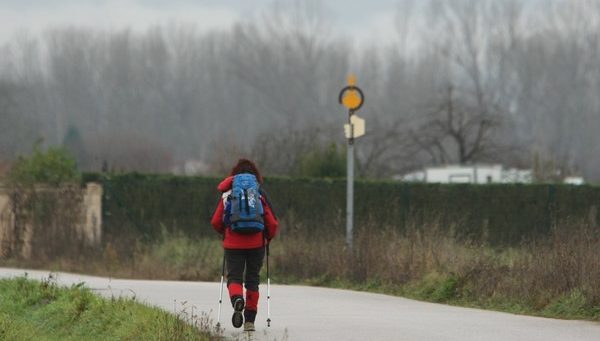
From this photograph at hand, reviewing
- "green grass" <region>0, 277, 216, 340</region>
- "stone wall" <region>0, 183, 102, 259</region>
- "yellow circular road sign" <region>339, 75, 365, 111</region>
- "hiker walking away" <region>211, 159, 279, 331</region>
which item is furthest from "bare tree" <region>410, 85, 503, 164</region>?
"hiker walking away" <region>211, 159, 279, 331</region>

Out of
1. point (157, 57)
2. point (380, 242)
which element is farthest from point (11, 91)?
point (380, 242)

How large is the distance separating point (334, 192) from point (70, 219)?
5877 millimetres

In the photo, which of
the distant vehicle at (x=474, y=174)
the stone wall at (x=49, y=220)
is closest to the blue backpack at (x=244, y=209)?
the stone wall at (x=49, y=220)

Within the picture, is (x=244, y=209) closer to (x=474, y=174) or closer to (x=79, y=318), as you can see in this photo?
(x=79, y=318)

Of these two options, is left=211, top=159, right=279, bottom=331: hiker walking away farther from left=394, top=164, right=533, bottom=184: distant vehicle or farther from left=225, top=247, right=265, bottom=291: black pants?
left=394, top=164, right=533, bottom=184: distant vehicle

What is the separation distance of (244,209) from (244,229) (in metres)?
0.20

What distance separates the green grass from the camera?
1272 centimetres

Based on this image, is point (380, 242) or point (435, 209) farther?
point (435, 209)

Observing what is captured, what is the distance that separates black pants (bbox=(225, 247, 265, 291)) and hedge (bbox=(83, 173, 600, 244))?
14964 mm

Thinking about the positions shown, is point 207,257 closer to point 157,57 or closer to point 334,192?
point 334,192

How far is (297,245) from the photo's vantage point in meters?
23.4

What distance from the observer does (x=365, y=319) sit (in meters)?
14.9

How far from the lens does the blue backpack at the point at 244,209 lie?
13.0m

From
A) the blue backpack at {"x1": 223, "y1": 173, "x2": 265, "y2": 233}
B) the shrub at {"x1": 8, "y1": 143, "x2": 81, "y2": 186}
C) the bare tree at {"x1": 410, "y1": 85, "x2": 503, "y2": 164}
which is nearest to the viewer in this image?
the blue backpack at {"x1": 223, "y1": 173, "x2": 265, "y2": 233}
